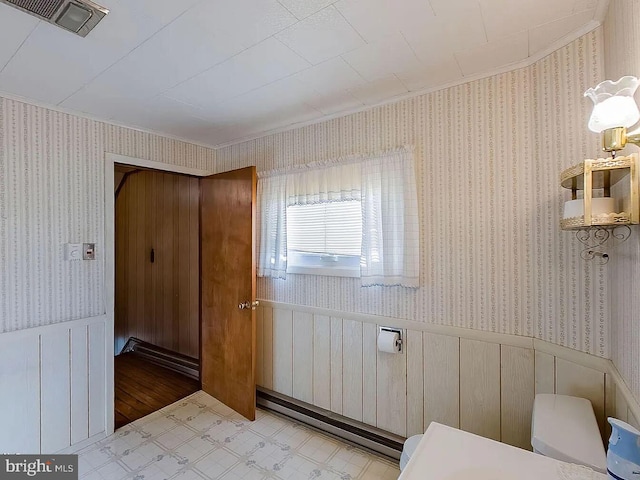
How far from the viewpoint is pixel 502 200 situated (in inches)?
65.3

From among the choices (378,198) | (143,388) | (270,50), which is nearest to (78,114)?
(270,50)

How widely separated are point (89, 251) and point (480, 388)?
8.77 feet

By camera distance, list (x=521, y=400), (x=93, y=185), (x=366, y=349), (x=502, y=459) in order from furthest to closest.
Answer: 1. (x=93, y=185)
2. (x=366, y=349)
3. (x=521, y=400)
4. (x=502, y=459)

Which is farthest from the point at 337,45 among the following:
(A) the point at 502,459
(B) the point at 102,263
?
(B) the point at 102,263

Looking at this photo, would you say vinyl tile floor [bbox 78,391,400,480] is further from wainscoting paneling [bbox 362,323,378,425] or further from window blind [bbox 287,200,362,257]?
window blind [bbox 287,200,362,257]

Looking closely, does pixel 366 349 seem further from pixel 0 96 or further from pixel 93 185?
pixel 0 96

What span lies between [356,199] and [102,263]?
191 cm

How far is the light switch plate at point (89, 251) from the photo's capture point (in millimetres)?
2220

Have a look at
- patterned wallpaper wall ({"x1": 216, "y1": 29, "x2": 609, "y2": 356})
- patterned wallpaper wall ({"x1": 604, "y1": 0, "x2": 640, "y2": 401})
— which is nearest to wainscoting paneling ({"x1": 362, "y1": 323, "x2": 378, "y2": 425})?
patterned wallpaper wall ({"x1": 216, "y1": 29, "x2": 609, "y2": 356})

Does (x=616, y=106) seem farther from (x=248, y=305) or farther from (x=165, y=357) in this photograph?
(x=165, y=357)

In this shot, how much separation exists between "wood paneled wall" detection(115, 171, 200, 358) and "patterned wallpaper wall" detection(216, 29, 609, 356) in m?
2.11

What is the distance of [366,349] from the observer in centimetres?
212

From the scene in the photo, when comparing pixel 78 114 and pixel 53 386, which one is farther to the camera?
pixel 78 114

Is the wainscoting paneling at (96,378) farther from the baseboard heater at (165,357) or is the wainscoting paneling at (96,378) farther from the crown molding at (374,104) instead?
the crown molding at (374,104)
